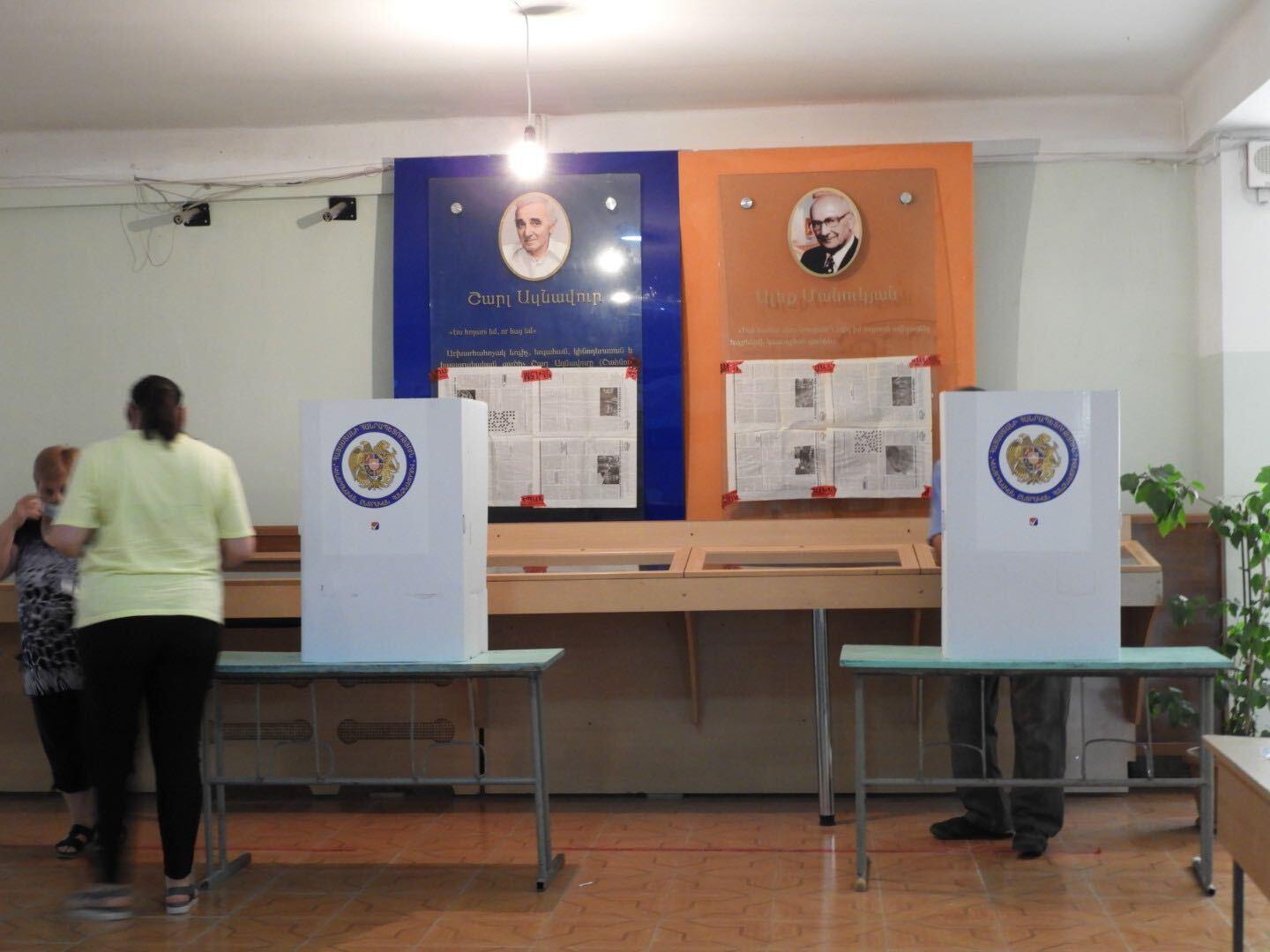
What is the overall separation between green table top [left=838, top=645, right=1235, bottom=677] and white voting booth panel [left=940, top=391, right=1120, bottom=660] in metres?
0.06

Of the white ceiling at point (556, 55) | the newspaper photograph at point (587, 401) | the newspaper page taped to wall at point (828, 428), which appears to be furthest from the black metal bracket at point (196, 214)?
the newspaper page taped to wall at point (828, 428)

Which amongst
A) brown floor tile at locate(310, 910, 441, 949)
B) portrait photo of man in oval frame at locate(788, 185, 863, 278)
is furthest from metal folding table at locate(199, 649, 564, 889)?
portrait photo of man in oval frame at locate(788, 185, 863, 278)

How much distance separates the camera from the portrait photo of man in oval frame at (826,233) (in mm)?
5688

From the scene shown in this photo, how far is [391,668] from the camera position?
393 cm

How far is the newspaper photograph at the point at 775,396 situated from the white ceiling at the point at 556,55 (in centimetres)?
116

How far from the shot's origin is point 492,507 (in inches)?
230

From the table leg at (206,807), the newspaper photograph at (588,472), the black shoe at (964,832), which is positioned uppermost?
the newspaper photograph at (588,472)

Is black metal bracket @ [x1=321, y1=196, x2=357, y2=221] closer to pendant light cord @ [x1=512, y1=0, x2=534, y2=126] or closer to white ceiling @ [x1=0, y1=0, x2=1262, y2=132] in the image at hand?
white ceiling @ [x1=0, y1=0, x2=1262, y2=132]

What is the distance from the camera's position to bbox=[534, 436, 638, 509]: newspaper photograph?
227 inches

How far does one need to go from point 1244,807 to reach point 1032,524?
1.38 meters

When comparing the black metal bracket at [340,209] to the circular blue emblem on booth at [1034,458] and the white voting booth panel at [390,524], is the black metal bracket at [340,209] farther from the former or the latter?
the circular blue emblem on booth at [1034,458]

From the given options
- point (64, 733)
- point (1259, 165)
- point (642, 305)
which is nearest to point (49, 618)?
point (64, 733)

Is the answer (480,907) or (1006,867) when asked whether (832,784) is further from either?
(480,907)

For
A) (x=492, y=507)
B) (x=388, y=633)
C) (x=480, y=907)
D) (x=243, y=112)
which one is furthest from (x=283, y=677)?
(x=243, y=112)
